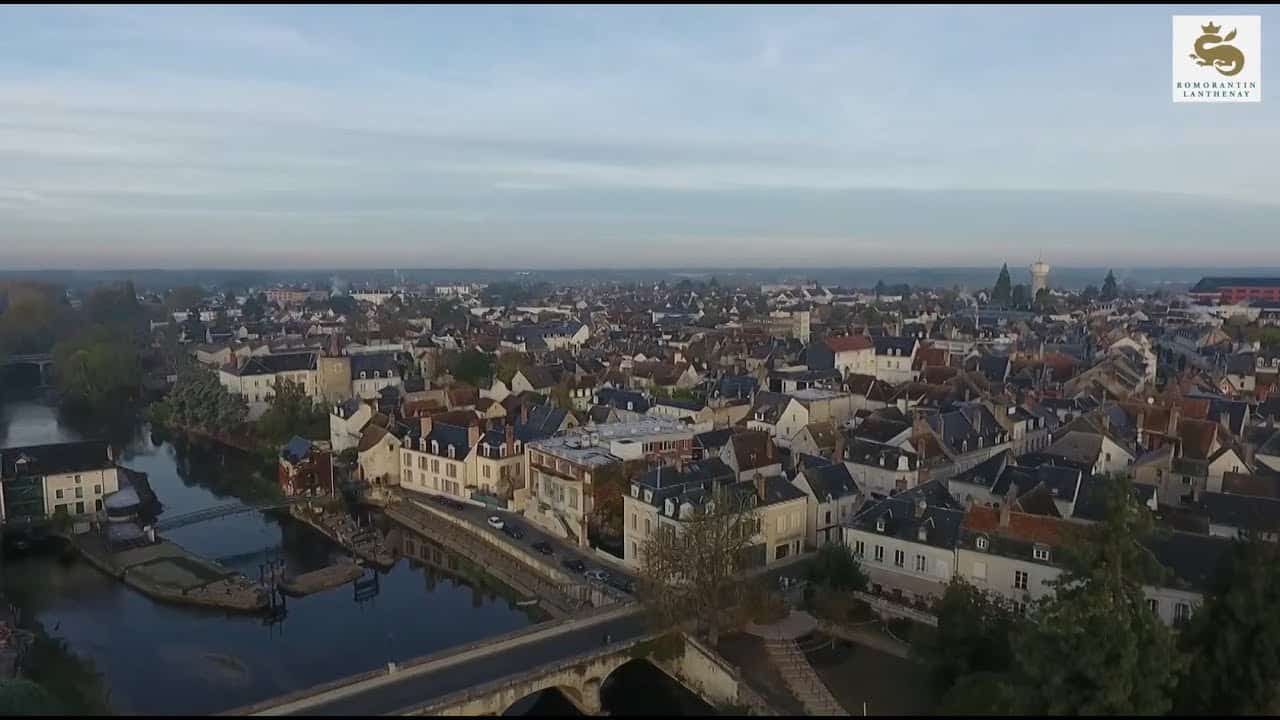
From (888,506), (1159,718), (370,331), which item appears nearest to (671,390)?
(888,506)

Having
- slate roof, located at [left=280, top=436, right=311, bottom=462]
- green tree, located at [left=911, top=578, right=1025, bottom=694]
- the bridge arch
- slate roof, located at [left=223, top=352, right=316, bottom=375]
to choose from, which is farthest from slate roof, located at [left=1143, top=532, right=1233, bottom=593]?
slate roof, located at [left=223, top=352, right=316, bottom=375]

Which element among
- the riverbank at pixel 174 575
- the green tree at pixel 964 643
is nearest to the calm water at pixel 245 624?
the riverbank at pixel 174 575

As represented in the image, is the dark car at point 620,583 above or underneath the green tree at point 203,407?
underneath

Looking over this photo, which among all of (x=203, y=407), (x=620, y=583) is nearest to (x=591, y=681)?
(x=620, y=583)

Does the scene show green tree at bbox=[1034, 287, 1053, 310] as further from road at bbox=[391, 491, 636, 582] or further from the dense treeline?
the dense treeline

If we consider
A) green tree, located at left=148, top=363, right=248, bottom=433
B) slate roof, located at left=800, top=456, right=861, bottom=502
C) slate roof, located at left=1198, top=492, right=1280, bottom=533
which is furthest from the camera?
green tree, located at left=148, top=363, right=248, bottom=433

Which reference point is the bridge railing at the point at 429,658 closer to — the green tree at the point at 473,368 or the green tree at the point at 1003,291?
the green tree at the point at 473,368

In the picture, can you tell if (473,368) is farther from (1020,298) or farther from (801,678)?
(1020,298)
